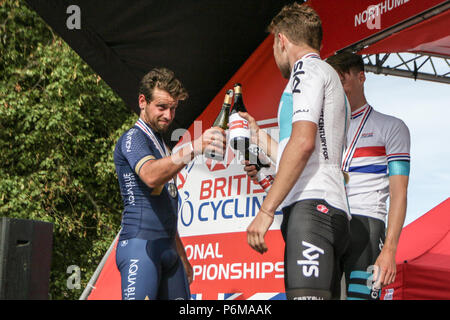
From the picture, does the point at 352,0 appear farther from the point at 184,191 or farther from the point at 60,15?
the point at 60,15

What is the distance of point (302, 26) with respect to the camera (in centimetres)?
280

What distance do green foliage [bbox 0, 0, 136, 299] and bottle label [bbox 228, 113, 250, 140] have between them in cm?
1024

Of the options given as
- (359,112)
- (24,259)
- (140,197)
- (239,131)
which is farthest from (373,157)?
(24,259)

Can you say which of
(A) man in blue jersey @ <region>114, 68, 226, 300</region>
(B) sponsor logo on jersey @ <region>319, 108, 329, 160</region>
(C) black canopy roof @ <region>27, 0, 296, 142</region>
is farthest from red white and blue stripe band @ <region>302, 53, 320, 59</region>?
(C) black canopy roof @ <region>27, 0, 296, 142</region>

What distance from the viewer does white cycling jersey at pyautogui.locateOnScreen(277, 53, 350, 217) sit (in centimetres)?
254

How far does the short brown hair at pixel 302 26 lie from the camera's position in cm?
280

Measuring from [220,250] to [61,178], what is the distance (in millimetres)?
A: 8923

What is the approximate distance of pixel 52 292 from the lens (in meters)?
14.7

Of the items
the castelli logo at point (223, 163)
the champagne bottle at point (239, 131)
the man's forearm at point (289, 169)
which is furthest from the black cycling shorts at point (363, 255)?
the castelli logo at point (223, 163)

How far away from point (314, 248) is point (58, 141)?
12.5 meters

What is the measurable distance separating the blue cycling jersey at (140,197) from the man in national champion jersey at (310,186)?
3.26ft

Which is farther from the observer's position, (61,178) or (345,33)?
(61,178)

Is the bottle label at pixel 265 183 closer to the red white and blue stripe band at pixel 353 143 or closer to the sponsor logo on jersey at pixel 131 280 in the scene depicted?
the red white and blue stripe band at pixel 353 143
